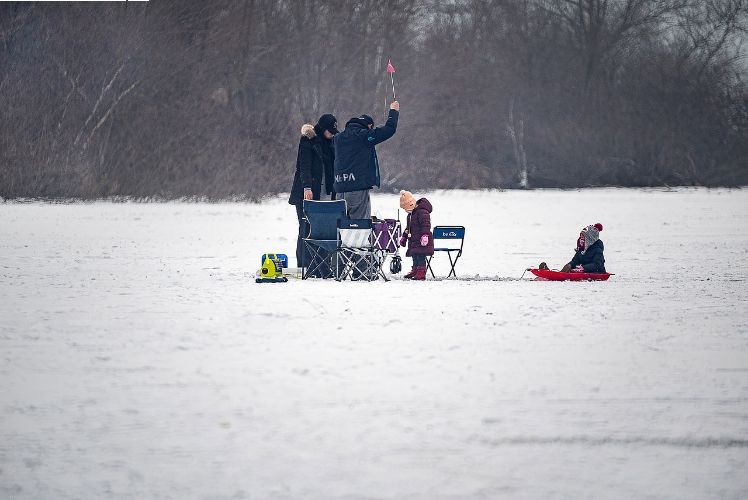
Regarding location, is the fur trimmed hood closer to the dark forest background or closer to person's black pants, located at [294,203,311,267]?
person's black pants, located at [294,203,311,267]

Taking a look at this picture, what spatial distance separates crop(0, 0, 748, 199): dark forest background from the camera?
111ft

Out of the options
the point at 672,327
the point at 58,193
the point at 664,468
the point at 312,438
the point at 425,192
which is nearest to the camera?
the point at 664,468

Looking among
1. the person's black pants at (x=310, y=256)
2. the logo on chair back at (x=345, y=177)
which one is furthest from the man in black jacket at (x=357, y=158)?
the person's black pants at (x=310, y=256)

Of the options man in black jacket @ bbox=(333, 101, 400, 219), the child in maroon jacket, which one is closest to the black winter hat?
man in black jacket @ bbox=(333, 101, 400, 219)

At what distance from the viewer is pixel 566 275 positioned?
40.7ft

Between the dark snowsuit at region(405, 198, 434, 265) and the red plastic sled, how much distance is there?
3.41 feet

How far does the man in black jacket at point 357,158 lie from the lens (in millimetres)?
12531

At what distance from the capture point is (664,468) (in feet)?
16.5

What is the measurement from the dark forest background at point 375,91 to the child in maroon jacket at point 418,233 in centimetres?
2127

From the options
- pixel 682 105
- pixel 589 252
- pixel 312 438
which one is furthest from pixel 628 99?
pixel 312 438

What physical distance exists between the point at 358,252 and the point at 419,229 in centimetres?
64

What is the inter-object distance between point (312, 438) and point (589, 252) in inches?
290

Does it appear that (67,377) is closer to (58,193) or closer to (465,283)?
(465,283)

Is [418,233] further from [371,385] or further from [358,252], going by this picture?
[371,385]
